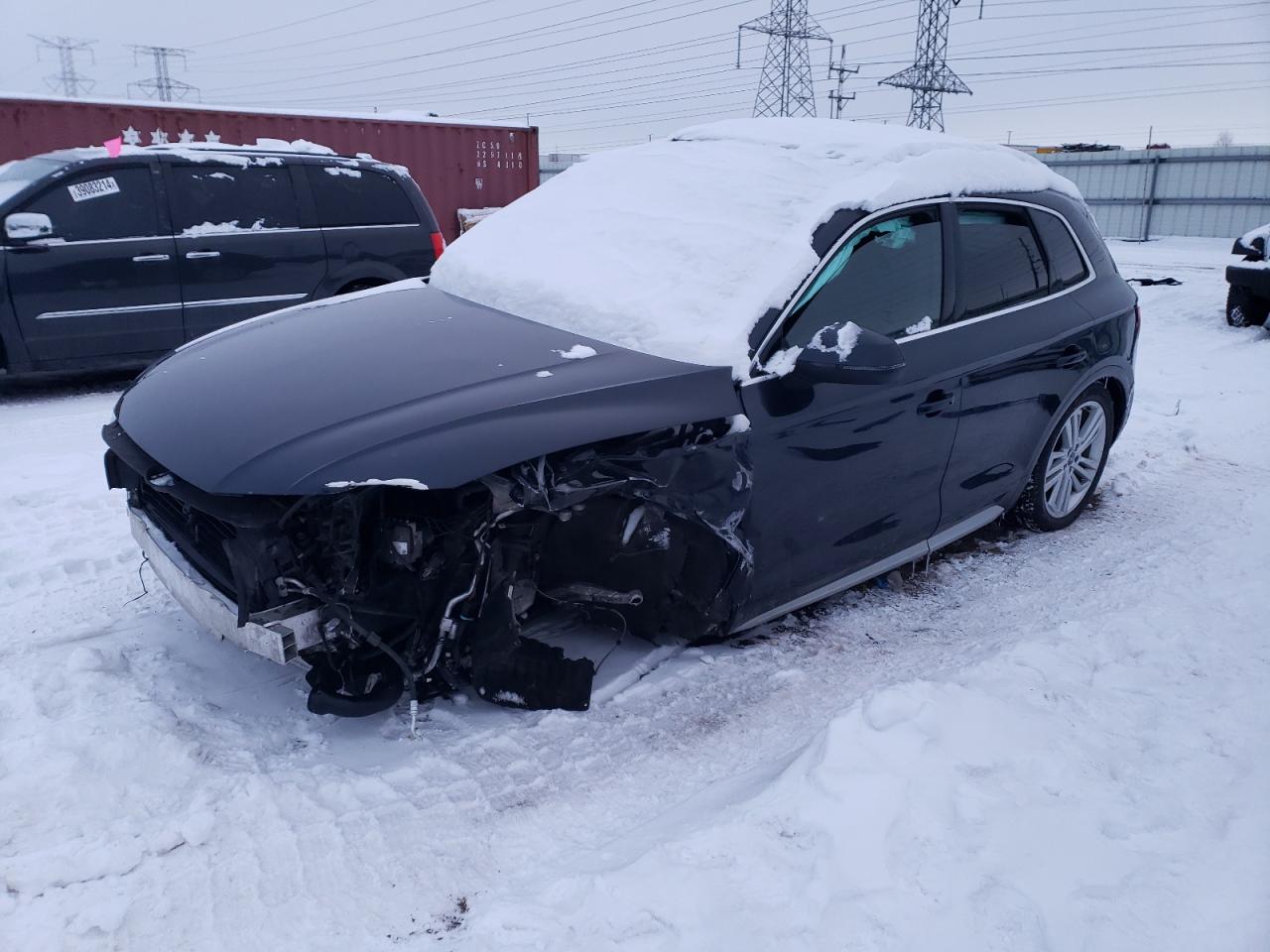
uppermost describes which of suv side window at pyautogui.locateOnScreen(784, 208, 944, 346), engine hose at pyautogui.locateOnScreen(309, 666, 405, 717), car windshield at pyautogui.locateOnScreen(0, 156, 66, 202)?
car windshield at pyautogui.locateOnScreen(0, 156, 66, 202)

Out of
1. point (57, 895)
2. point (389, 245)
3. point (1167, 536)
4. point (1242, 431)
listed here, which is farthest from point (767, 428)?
point (389, 245)

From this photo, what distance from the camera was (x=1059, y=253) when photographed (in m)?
4.32

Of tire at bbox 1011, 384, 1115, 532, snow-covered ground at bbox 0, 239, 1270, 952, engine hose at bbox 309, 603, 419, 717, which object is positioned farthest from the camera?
tire at bbox 1011, 384, 1115, 532

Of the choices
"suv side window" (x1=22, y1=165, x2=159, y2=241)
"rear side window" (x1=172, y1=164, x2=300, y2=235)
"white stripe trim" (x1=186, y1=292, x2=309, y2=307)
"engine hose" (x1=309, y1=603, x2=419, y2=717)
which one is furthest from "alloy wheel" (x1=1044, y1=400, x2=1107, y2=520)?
"suv side window" (x1=22, y1=165, x2=159, y2=241)

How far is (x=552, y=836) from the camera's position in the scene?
2.42m

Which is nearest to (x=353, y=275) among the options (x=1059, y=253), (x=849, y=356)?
(x=1059, y=253)

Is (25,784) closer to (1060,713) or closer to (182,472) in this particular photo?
(182,472)

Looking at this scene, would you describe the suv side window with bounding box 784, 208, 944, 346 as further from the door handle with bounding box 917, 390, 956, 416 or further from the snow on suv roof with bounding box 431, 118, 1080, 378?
the door handle with bounding box 917, 390, 956, 416

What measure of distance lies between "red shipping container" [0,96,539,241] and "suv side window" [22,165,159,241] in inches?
193

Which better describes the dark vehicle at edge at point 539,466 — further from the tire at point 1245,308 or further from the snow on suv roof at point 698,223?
the tire at point 1245,308

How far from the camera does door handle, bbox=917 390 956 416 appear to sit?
11.4 ft

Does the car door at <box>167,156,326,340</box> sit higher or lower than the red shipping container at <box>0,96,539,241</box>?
lower

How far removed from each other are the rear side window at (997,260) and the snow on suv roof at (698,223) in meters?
0.14

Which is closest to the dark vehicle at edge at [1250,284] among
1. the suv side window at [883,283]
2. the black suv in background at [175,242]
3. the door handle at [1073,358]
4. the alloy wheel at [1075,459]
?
the alloy wheel at [1075,459]
